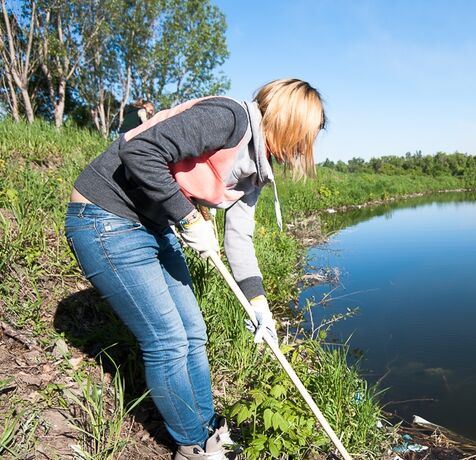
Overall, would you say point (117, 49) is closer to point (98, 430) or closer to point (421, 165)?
point (98, 430)

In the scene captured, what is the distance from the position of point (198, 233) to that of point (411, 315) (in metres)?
3.80

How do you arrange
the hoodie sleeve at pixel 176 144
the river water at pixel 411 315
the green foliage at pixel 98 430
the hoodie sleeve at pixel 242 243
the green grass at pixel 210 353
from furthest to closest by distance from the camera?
1. the river water at pixel 411 315
2. the hoodie sleeve at pixel 242 243
3. the green grass at pixel 210 353
4. the green foliage at pixel 98 430
5. the hoodie sleeve at pixel 176 144

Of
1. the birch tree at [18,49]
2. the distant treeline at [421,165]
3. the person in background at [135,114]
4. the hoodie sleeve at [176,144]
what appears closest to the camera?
the hoodie sleeve at [176,144]

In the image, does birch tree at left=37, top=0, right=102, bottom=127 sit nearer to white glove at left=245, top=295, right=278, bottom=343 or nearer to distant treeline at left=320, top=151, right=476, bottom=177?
white glove at left=245, top=295, right=278, bottom=343

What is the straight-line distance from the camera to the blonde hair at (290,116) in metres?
1.49

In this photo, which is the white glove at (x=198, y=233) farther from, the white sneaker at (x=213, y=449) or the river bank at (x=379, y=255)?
the river bank at (x=379, y=255)

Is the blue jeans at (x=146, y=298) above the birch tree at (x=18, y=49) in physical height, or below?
below

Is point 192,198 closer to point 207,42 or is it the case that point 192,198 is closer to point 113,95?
point 207,42

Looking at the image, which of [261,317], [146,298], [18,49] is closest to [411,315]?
[261,317]

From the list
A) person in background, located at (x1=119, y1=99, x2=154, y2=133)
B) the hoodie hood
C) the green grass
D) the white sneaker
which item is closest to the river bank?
the green grass

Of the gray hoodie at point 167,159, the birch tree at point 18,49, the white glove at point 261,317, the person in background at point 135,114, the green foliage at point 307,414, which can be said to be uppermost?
the birch tree at point 18,49

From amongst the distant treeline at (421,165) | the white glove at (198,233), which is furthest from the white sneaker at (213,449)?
the distant treeline at (421,165)

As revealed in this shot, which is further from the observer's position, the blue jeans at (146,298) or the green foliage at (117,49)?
the green foliage at (117,49)

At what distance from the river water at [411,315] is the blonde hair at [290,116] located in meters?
1.77
